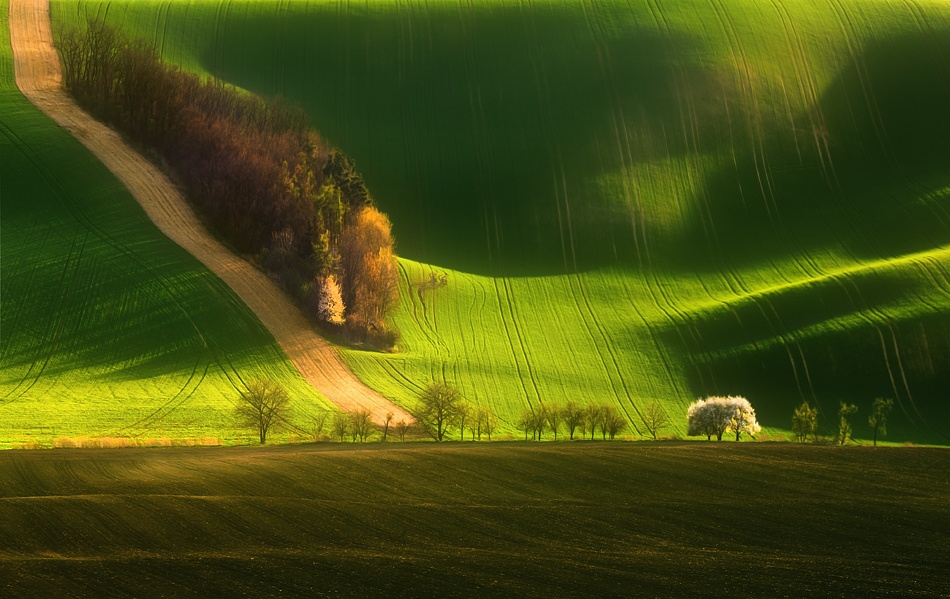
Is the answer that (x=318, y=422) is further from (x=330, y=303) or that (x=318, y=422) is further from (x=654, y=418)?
(x=654, y=418)

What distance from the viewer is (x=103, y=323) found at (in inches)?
2670

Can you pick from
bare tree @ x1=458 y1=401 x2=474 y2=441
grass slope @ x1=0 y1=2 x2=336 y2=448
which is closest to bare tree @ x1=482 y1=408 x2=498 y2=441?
bare tree @ x1=458 y1=401 x2=474 y2=441

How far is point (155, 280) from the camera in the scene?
7138 centimetres

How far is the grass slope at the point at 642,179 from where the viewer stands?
70.4 meters

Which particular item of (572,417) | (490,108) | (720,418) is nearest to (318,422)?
(572,417)

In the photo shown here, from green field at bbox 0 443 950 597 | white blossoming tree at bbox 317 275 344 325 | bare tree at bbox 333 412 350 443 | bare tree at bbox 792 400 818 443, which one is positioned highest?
white blossoming tree at bbox 317 275 344 325

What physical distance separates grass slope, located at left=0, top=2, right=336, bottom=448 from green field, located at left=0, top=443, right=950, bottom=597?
11744 millimetres

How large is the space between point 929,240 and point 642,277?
20.1 m

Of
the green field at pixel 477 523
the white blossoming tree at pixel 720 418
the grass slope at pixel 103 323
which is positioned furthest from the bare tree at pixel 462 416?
the white blossoming tree at pixel 720 418

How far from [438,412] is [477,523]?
21368mm

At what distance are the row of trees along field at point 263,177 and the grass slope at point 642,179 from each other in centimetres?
416

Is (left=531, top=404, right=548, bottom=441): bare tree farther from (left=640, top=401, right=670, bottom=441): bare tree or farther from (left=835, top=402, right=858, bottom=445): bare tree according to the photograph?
(left=835, top=402, right=858, bottom=445): bare tree

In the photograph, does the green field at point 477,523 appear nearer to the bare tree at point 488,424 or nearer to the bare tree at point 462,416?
the bare tree at point 462,416

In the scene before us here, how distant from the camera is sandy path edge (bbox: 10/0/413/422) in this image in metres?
65.7
